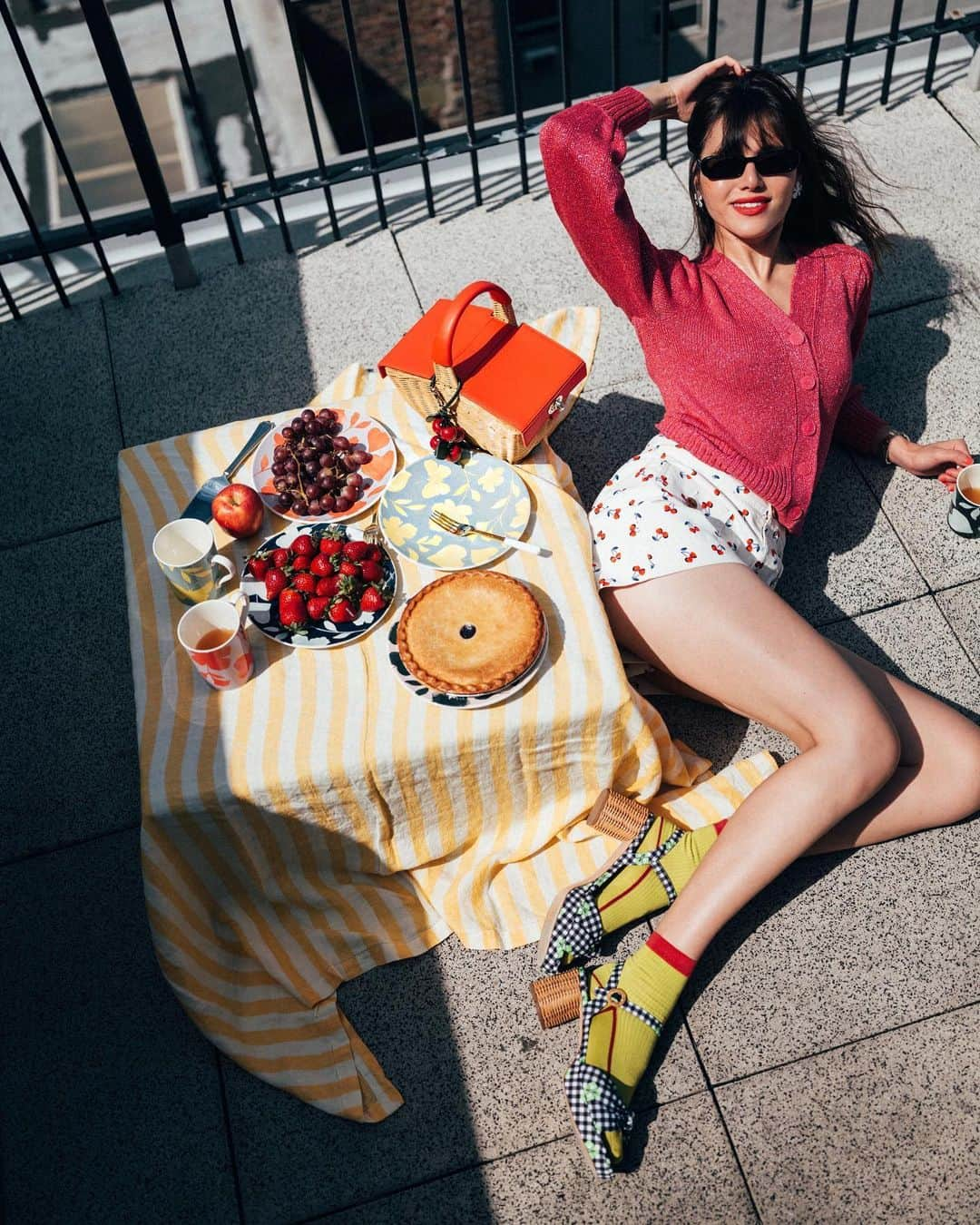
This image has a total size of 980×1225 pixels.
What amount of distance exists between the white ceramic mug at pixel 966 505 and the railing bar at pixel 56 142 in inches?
119

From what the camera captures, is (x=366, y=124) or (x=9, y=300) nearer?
(x=366, y=124)

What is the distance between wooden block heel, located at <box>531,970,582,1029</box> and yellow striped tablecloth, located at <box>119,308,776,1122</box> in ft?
0.55

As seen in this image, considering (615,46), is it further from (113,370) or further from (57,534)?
(57,534)

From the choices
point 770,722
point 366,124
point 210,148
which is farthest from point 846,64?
point 770,722

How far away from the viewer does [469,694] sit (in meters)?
2.40

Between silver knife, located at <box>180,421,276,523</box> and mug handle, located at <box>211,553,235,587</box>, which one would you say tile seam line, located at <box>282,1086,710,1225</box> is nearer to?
mug handle, located at <box>211,553,235,587</box>

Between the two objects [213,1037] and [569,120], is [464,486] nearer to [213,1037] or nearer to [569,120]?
[569,120]

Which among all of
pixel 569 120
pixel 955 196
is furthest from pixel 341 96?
pixel 569 120

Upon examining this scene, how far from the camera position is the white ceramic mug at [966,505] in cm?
324

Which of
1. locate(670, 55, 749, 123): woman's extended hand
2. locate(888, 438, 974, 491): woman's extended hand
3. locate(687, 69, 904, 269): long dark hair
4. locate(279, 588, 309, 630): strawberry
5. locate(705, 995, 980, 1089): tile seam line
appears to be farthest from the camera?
locate(888, 438, 974, 491): woman's extended hand

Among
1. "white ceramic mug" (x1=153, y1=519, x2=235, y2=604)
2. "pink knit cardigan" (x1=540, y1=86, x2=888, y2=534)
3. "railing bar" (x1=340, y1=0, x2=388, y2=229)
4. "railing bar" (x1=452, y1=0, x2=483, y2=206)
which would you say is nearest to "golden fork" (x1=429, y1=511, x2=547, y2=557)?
"white ceramic mug" (x1=153, y1=519, x2=235, y2=604)

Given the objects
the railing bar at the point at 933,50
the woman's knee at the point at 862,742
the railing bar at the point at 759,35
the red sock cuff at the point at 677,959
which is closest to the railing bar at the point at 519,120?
the railing bar at the point at 759,35

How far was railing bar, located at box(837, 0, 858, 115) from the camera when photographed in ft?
14.3

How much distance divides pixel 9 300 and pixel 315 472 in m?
2.27
